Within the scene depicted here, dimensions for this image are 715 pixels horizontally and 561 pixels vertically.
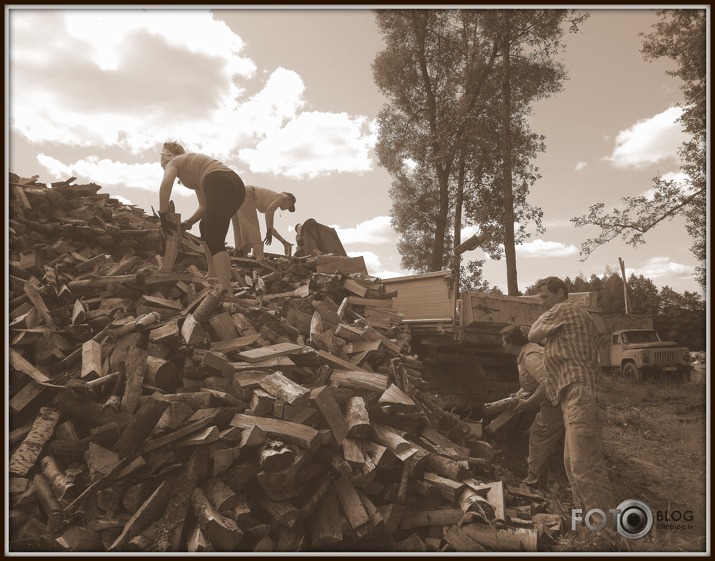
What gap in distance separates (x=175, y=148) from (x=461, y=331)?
4.29 meters

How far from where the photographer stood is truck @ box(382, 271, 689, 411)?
6625 mm

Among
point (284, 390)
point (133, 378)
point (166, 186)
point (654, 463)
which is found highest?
point (166, 186)

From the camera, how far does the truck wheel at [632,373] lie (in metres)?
15.3

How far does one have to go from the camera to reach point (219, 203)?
5184 millimetres

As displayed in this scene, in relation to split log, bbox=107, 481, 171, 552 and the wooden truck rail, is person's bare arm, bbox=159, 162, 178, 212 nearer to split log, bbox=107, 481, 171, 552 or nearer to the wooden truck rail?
split log, bbox=107, 481, 171, 552

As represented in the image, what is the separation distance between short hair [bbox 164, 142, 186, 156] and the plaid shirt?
14.6ft

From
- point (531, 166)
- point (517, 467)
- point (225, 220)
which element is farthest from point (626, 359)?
point (225, 220)

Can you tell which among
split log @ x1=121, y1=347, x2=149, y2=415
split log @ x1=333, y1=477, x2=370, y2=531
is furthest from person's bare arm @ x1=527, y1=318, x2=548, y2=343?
split log @ x1=121, y1=347, x2=149, y2=415

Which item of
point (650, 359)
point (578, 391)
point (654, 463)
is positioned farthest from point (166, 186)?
point (650, 359)

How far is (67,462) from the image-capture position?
324 centimetres

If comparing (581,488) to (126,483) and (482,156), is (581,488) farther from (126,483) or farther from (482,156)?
(482,156)

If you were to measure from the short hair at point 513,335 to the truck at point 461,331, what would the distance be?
0.14 metres

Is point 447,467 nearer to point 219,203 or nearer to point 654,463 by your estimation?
point 219,203

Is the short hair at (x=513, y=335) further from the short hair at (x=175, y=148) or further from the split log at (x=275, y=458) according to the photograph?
the short hair at (x=175, y=148)
